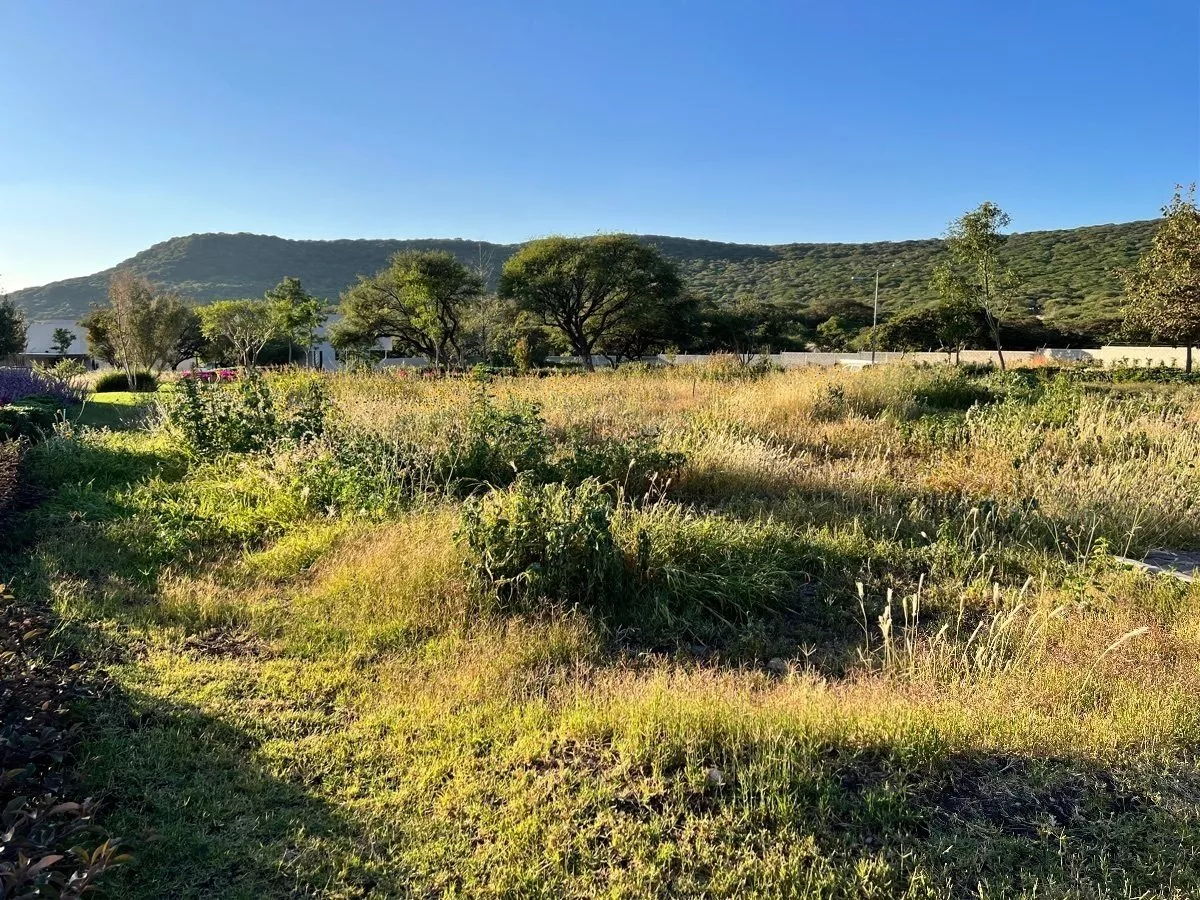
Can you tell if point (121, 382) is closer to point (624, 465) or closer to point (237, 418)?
point (237, 418)

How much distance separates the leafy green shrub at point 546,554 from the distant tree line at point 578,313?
16157mm

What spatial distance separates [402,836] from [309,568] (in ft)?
7.52

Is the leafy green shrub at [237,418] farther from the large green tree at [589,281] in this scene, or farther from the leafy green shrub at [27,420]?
the large green tree at [589,281]

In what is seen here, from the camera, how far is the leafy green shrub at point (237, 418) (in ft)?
20.2

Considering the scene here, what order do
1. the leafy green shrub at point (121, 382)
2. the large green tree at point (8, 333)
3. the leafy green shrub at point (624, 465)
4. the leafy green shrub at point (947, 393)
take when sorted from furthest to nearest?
the large green tree at point (8, 333) → the leafy green shrub at point (121, 382) → the leafy green shrub at point (947, 393) → the leafy green shrub at point (624, 465)

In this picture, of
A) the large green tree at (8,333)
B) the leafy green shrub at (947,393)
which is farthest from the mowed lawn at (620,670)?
the large green tree at (8,333)

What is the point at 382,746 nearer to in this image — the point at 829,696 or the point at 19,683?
the point at 19,683

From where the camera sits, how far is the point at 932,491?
5422mm

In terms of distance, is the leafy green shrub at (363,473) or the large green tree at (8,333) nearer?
the leafy green shrub at (363,473)

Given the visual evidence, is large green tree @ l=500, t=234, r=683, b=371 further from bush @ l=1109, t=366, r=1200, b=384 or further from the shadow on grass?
the shadow on grass

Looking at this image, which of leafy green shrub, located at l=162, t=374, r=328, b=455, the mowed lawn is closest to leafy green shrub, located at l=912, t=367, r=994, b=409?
the mowed lawn

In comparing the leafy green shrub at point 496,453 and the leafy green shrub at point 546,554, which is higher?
the leafy green shrub at point 496,453

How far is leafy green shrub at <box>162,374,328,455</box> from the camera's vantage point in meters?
6.17

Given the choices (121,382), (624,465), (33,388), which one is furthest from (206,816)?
(121,382)
